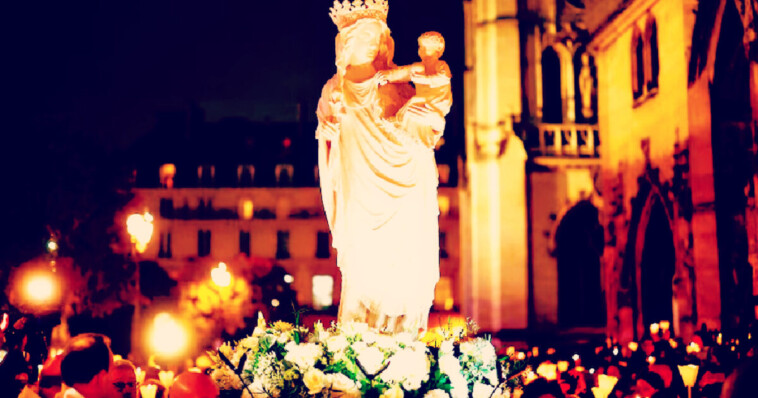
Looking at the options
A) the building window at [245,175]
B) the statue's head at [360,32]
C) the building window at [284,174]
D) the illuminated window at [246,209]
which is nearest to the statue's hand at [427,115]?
the statue's head at [360,32]

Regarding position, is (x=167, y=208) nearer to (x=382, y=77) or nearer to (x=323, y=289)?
(x=323, y=289)

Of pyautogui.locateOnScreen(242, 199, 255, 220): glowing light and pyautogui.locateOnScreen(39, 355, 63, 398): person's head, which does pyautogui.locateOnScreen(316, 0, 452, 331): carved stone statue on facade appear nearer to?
pyautogui.locateOnScreen(39, 355, 63, 398): person's head

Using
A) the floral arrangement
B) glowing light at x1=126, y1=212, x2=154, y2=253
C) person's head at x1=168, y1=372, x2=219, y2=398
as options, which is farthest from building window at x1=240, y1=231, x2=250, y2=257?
person's head at x1=168, y1=372, x2=219, y2=398

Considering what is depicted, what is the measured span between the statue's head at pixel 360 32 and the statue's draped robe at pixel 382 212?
26 cm

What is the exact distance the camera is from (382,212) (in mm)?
7430

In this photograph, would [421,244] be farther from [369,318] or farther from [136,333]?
[136,333]

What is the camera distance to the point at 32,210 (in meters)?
25.2

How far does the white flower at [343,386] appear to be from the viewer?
19.3 feet

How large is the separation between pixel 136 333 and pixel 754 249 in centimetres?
1192

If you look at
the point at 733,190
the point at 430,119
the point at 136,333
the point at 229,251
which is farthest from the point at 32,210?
the point at 229,251

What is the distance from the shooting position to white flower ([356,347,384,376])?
601cm

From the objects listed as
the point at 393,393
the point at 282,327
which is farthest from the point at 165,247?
the point at 393,393

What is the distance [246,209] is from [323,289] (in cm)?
761

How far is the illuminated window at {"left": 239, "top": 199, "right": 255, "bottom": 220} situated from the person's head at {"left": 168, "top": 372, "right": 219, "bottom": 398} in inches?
2073
